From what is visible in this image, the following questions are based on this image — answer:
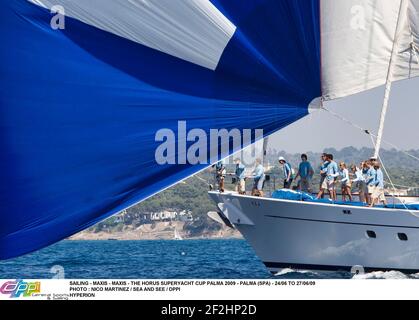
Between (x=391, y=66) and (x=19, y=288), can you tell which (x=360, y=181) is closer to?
(x=391, y=66)

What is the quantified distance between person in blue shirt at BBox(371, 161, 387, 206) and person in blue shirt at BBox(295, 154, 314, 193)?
4.64ft

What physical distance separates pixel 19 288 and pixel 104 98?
3335 mm

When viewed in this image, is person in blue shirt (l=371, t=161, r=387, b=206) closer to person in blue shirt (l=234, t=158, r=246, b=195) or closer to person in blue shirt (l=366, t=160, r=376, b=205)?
person in blue shirt (l=366, t=160, r=376, b=205)

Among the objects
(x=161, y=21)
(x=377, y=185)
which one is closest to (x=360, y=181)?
(x=377, y=185)

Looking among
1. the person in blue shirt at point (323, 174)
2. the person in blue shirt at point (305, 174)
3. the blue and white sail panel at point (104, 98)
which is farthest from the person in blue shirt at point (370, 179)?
the blue and white sail panel at point (104, 98)

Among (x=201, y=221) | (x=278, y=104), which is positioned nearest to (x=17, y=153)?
(x=278, y=104)

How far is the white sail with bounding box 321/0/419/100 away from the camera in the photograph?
18.7 meters

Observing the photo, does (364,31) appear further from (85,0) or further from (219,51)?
(85,0)

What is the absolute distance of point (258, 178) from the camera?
2136 centimetres

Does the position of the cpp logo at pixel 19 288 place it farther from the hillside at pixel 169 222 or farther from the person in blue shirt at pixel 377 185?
the hillside at pixel 169 222

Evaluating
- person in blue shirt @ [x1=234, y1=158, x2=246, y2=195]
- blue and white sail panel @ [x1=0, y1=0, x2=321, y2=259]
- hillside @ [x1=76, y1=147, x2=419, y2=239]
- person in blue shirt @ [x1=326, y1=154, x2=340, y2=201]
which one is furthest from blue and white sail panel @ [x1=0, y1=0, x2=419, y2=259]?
hillside @ [x1=76, y1=147, x2=419, y2=239]

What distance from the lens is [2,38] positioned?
15078 millimetres

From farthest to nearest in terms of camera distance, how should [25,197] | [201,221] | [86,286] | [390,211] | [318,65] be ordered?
[201,221] → [390,211] → [318,65] → [25,197] → [86,286]

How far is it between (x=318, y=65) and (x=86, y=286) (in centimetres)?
654
